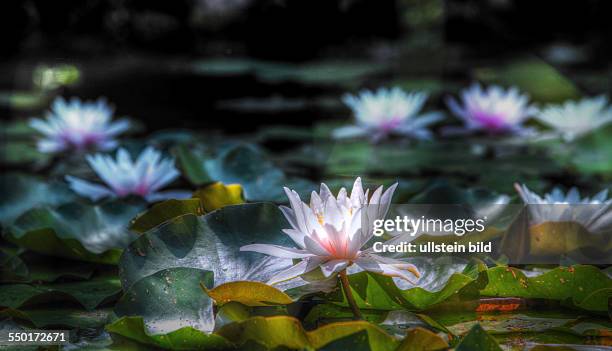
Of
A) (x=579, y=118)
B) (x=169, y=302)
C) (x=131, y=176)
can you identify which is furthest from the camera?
(x=579, y=118)

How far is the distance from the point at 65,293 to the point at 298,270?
0.28 m

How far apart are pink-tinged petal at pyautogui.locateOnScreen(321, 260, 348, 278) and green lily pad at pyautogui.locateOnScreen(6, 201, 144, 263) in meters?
0.34

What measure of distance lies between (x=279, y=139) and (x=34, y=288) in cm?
138

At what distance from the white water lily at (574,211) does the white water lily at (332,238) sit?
27cm

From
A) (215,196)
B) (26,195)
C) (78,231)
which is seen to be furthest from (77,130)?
(215,196)

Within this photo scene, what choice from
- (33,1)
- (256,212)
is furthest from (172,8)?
(256,212)

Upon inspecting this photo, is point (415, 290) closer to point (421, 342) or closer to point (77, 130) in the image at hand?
point (421, 342)

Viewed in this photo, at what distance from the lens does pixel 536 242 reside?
34.8 inches

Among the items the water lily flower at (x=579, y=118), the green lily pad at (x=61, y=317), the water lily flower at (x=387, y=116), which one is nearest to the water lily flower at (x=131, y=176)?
the green lily pad at (x=61, y=317)

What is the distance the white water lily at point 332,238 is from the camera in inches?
27.3

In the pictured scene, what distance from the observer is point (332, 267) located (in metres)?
0.69

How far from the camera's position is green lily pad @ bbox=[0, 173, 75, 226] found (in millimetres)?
1208

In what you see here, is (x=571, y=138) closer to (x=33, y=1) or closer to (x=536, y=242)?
(x=536, y=242)

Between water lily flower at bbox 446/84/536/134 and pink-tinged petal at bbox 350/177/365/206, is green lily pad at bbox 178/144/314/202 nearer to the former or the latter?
pink-tinged petal at bbox 350/177/365/206
